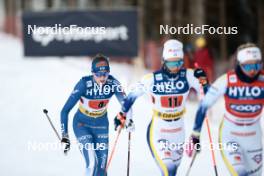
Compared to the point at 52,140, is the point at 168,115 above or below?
above

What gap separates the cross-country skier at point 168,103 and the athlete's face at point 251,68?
23.6 inches

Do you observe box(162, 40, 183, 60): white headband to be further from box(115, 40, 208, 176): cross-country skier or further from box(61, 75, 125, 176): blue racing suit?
box(61, 75, 125, 176): blue racing suit

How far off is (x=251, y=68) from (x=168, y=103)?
1.00m

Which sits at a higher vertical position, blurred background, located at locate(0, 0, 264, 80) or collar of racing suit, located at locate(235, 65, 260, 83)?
blurred background, located at locate(0, 0, 264, 80)

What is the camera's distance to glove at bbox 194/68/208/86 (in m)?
6.54

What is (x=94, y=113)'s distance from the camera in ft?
23.4

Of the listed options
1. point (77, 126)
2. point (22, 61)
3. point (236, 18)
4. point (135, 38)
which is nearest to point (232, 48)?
point (236, 18)

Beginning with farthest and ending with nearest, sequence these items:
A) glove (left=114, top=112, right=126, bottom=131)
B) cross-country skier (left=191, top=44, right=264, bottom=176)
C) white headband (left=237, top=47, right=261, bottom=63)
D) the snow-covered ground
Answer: the snow-covered ground < glove (left=114, top=112, right=126, bottom=131) < cross-country skier (left=191, top=44, right=264, bottom=176) < white headband (left=237, top=47, right=261, bottom=63)

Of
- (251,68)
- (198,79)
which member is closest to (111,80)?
(198,79)

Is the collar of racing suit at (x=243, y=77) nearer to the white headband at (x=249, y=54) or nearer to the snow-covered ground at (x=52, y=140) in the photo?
the white headband at (x=249, y=54)

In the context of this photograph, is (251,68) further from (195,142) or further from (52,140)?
(52,140)

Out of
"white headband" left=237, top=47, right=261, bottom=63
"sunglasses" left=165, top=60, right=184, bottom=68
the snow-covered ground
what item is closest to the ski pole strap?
"sunglasses" left=165, top=60, right=184, bottom=68

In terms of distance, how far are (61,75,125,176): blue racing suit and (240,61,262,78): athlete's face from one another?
5.05 ft

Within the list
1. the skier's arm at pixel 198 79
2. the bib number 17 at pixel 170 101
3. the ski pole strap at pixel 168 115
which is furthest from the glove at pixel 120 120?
the skier's arm at pixel 198 79
